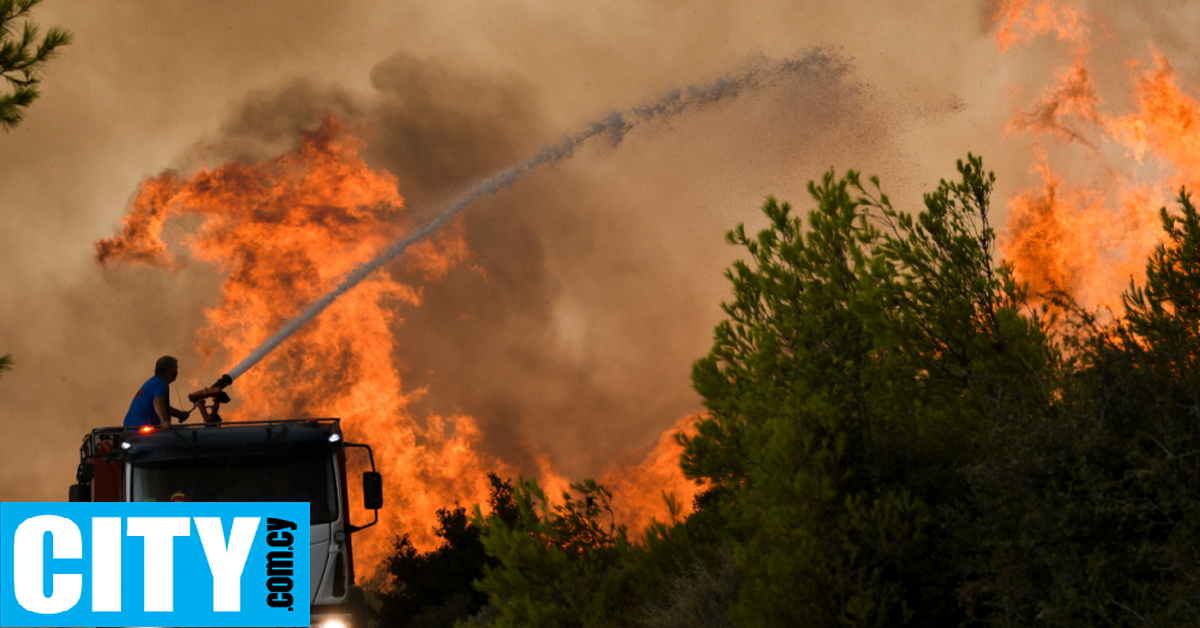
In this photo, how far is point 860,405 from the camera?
45.0ft

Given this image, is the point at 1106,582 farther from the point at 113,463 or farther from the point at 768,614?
the point at 113,463

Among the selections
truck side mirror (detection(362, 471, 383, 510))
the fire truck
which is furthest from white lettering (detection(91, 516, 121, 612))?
truck side mirror (detection(362, 471, 383, 510))

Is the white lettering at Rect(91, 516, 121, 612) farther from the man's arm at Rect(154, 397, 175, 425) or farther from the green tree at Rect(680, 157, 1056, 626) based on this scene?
the green tree at Rect(680, 157, 1056, 626)

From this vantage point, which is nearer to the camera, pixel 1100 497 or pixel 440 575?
pixel 1100 497

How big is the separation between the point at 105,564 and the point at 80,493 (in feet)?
2.97

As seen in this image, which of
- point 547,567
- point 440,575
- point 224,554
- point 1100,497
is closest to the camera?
point 1100,497

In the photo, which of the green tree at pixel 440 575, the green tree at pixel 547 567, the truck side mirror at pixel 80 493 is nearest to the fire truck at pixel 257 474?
the truck side mirror at pixel 80 493

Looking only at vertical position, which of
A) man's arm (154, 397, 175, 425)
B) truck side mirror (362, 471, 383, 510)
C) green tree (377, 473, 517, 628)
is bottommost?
truck side mirror (362, 471, 383, 510)

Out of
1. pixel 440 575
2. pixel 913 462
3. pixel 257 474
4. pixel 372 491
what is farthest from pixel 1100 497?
pixel 440 575

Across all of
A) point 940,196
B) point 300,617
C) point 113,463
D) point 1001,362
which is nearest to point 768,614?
point 1001,362

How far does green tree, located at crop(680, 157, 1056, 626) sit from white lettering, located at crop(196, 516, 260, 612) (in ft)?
Answer: 19.4

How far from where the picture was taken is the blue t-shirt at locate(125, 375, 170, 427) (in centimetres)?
1230

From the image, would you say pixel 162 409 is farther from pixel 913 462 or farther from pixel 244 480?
pixel 913 462

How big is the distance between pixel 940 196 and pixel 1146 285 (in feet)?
11.5
